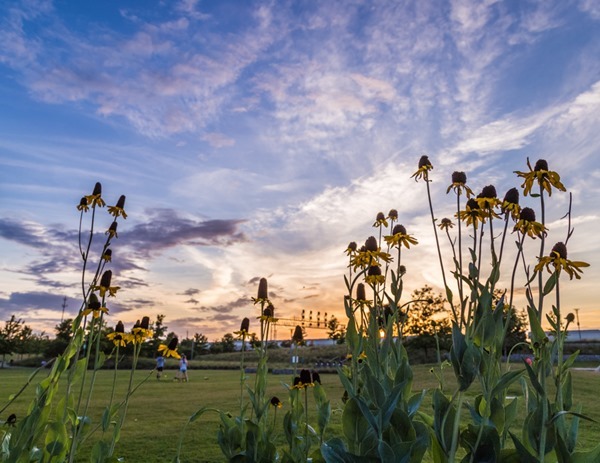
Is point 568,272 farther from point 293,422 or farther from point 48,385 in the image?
point 48,385

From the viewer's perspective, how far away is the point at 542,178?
2.71m

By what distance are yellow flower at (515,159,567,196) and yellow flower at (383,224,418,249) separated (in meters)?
1.34

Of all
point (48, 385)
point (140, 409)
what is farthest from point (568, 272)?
point (140, 409)

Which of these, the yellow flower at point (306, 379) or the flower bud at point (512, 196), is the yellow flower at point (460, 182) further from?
the yellow flower at point (306, 379)

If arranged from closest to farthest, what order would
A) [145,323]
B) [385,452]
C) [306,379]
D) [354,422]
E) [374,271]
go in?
[385,452] → [354,422] → [374,271] → [145,323] → [306,379]

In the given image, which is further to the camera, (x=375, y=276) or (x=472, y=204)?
(x=375, y=276)

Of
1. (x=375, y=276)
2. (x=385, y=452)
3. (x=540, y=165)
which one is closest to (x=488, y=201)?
(x=540, y=165)

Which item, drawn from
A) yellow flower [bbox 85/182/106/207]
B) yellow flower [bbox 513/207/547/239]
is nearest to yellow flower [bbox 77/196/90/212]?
yellow flower [bbox 85/182/106/207]

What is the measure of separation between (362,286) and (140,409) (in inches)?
367

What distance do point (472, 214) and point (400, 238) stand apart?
3.06ft

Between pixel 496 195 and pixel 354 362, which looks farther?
pixel 496 195

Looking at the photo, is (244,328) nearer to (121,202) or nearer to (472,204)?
(121,202)

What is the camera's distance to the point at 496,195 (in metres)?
3.07

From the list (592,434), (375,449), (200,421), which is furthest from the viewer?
(200,421)
